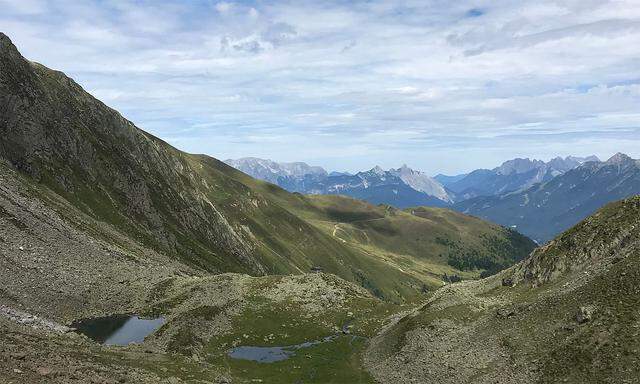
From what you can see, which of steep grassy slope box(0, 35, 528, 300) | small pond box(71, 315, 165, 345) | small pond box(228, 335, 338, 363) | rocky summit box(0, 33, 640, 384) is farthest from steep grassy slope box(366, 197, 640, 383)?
steep grassy slope box(0, 35, 528, 300)

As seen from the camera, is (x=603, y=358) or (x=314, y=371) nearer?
(x=603, y=358)

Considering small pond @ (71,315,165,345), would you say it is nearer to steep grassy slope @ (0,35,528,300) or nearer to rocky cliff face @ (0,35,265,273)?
steep grassy slope @ (0,35,528,300)

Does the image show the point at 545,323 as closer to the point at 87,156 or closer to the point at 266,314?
the point at 266,314

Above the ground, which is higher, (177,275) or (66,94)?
(66,94)

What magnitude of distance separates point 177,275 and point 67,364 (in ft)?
225

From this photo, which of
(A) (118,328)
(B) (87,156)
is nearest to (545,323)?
(A) (118,328)

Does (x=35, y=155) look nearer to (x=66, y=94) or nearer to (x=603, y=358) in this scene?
(x=66, y=94)

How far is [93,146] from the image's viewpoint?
166 m

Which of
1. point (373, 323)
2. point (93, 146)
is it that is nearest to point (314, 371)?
point (373, 323)

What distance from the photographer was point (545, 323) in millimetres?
60594

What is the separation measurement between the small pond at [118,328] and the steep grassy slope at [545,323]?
36769 millimetres

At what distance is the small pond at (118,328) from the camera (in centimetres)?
7399

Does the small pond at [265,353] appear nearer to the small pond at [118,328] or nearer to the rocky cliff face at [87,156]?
the small pond at [118,328]

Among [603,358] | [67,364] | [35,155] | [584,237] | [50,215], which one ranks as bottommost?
[603,358]
